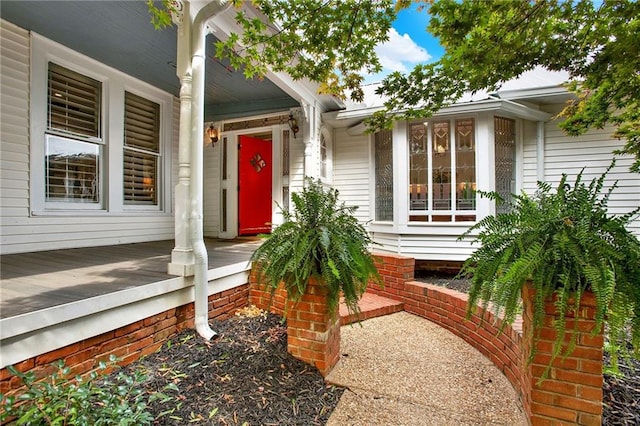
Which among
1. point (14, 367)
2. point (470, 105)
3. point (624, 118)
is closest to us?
point (14, 367)

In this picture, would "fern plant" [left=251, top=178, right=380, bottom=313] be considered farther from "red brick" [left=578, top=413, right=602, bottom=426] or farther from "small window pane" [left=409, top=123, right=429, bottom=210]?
"small window pane" [left=409, top=123, right=429, bottom=210]

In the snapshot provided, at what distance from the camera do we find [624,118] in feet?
12.1

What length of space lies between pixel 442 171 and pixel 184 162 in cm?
382

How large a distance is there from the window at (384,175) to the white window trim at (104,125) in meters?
3.50

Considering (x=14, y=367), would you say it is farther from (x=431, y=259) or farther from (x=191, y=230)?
(x=431, y=259)

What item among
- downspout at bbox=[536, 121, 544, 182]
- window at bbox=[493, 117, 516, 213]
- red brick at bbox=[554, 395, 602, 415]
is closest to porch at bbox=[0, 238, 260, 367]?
red brick at bbox=[554, 395, 602, 415]

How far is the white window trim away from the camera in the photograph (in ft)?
11.9

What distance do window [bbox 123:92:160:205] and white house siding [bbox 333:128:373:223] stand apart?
313cm

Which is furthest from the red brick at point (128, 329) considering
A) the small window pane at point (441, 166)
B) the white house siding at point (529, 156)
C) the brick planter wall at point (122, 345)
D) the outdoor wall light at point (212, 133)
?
the white house siding at point (529, 156)

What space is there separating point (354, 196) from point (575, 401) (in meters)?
4.71

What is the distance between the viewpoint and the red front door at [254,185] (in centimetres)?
614

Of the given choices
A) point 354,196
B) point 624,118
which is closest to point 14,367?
point 354,196

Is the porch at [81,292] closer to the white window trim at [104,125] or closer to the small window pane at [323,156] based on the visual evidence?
the white window trim at [104,125]

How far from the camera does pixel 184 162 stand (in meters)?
2.78
